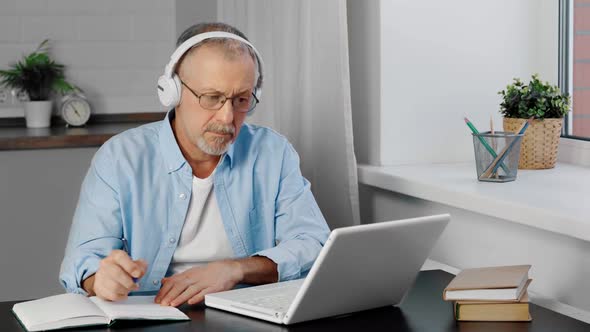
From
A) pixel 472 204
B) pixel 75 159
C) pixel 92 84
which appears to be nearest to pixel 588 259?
pixel 472 204

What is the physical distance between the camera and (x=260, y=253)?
2.02 metres

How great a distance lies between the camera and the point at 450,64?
2766mm

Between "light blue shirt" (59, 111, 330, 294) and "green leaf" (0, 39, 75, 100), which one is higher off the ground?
"green leaf" (0, 39, 75, 100)

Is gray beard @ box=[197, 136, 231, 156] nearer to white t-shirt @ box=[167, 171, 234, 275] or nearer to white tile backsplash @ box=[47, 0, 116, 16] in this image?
white t-shirt @ box=[167, 171, 234, 275]

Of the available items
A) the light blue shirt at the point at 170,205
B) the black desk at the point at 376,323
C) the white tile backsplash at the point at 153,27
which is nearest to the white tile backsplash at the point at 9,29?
the white tile backsplash at the point at 153,27

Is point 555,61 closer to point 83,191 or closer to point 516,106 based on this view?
point 516,106

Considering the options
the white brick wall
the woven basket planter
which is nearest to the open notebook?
the woven basket planter

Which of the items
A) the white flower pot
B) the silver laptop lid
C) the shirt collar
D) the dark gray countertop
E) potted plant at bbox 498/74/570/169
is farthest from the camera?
the white flower pot

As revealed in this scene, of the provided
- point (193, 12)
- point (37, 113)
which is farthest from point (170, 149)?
point (37, 113)

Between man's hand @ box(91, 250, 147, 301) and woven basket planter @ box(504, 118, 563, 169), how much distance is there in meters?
1.24

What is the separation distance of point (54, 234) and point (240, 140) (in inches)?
69.1

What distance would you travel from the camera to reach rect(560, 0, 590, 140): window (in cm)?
270

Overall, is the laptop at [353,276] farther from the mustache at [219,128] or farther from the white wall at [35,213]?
the white wall at [35,213]

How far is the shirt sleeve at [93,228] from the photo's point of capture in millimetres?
1917
